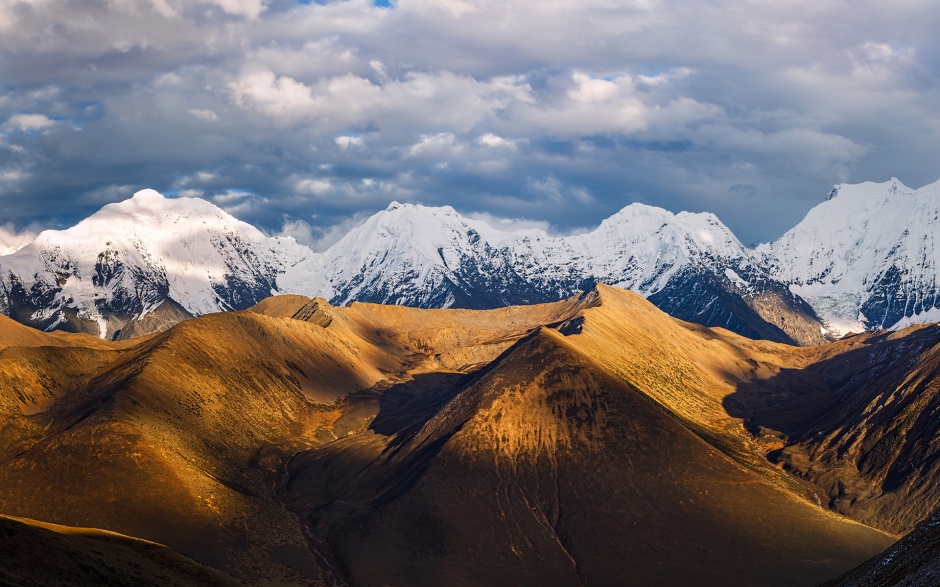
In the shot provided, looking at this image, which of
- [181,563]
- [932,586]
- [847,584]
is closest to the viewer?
[932,586]

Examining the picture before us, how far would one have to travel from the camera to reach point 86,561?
159m

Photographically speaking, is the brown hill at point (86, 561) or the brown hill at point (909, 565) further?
the brown hill at point (86, 561)

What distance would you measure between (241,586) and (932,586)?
354 feet

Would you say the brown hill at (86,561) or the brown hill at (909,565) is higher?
the brown hill at (909,565)

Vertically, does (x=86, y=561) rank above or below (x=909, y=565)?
below

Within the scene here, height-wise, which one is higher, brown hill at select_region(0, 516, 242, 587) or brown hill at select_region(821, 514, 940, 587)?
brown hill at select_region(821, 514, 940, 587)

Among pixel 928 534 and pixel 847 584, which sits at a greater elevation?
pixel 928 534

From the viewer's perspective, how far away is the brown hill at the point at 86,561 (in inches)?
5797

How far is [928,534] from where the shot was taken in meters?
136

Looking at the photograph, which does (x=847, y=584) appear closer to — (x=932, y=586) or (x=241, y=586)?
(x=932, y=586)

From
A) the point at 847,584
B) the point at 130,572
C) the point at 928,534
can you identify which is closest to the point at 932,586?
the point at 928,534

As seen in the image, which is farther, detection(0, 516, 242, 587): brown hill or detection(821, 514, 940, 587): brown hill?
detection(0, 516, 242, 587): brown hill

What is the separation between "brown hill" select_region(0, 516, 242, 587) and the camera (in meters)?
147

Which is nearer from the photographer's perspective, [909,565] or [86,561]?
[909,565]
